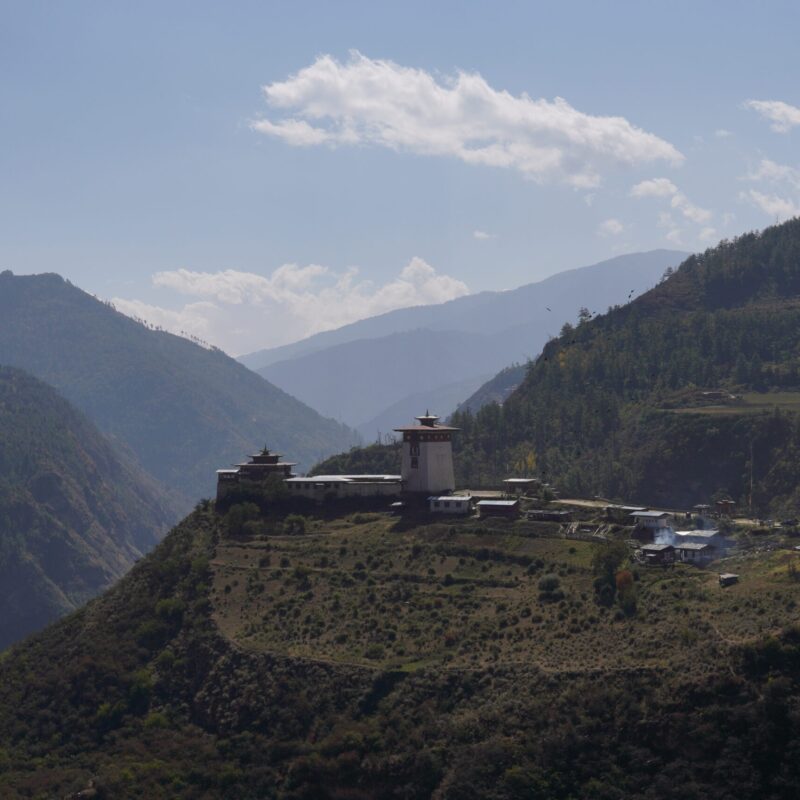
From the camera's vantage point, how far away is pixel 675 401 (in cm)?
14462

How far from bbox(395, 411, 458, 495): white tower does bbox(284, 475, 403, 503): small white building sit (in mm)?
1300

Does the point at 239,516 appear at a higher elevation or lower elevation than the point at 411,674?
higher

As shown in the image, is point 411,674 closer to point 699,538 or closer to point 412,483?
point 699,538

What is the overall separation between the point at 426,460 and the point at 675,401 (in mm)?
55533

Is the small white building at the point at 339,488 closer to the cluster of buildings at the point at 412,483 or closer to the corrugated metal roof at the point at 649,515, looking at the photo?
the cluster of buildings at the point at 412,483

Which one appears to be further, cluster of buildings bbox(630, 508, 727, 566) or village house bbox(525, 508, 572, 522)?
village house bbox(525, 508, 572, 522)

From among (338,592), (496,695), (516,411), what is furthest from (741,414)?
(496,695)

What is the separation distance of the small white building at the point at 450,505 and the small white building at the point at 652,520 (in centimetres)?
1255

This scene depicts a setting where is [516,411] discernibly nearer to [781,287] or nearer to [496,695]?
[781,287]

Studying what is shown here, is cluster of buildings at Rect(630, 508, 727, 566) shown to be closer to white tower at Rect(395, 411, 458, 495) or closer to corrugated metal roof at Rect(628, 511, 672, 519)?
corrugated metal roof at Rect(628, 511, 672, 519)

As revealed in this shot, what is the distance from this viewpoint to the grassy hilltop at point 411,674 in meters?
57.4

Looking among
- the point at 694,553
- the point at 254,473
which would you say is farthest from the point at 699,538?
the point at 254,473

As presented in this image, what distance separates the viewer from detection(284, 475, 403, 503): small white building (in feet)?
325

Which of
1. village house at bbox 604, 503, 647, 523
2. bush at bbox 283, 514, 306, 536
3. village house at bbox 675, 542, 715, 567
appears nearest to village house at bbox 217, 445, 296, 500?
bush at bbox 283, 514, 306, 536
